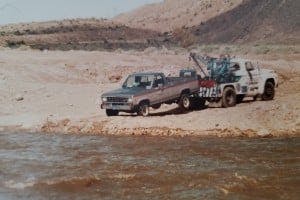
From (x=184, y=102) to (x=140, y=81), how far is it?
1.87 metres

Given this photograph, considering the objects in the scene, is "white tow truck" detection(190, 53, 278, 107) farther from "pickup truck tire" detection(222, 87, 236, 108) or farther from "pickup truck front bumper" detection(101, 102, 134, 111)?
"pickup truck front bumper" detection(101, 102, 134, 111)

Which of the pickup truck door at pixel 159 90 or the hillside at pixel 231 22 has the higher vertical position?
the hillside at pixel 231 22

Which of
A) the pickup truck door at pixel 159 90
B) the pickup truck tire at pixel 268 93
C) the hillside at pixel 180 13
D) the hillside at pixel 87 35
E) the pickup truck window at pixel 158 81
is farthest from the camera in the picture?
the hillside at pixel 180 13

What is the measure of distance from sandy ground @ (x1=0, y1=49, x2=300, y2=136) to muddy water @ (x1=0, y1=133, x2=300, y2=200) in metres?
1.27

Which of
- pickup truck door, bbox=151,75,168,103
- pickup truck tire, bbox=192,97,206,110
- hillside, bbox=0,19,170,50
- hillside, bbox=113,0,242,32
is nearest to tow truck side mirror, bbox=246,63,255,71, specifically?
pickup truck tire, bbox=192,97,206,110

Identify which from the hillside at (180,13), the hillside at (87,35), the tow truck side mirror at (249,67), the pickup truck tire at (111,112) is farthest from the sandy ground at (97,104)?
the hillside at (180,13)

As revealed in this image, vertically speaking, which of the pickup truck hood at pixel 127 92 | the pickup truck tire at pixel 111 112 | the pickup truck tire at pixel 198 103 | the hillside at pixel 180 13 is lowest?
the pickup truck tire at pixel 111 112

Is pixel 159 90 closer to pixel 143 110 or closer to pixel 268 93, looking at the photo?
pixel 143 110

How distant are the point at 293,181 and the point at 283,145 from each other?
4429 mm

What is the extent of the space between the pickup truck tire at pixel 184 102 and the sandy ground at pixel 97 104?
0.38 meters

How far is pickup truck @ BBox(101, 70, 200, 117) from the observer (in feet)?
71.8

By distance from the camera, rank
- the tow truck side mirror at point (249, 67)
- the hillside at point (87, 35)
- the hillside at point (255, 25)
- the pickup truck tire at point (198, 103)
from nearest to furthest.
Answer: the pickup truck tire at point (198, 103), the tow truck side mirror at point (249, 67), the hillside at point (255, 25), the hillside at point (87, 35)

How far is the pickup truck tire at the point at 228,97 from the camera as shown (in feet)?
75.7

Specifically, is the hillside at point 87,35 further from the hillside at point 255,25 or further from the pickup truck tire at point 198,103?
the pickup truck tire at point 198,103
